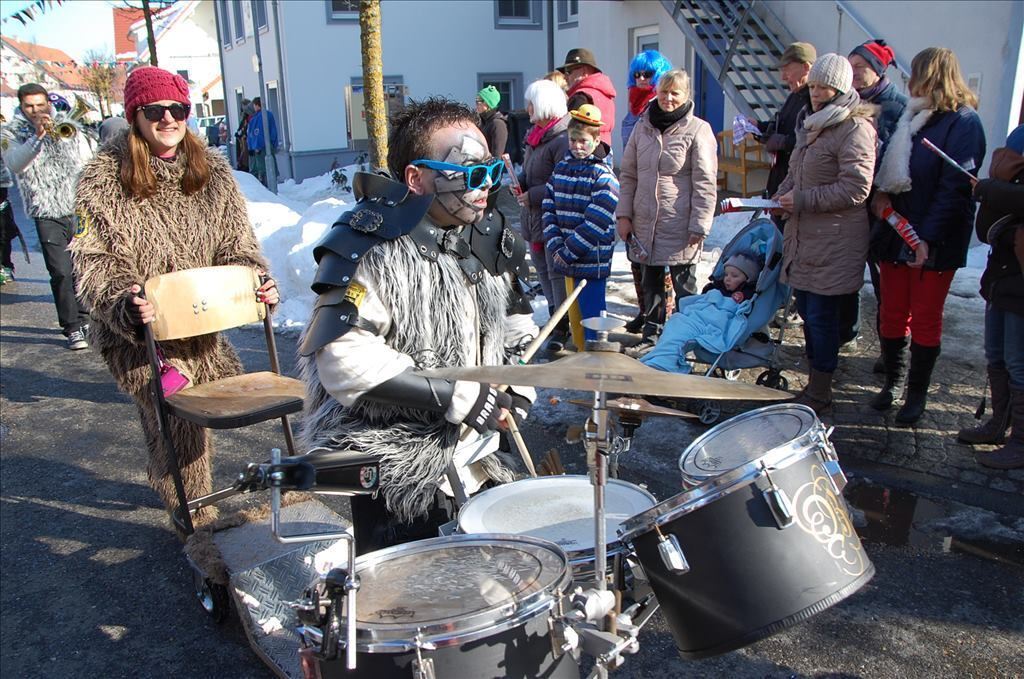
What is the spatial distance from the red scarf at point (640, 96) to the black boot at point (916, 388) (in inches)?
125

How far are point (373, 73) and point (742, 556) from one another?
7362mm

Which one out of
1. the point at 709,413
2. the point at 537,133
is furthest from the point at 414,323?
the point at 537,133

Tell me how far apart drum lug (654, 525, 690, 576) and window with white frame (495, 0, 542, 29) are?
68.6 ft

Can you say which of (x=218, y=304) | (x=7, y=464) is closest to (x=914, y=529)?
(x=218, y=304)

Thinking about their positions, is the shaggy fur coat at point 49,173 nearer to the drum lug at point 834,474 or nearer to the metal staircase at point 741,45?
the drum lug at point 834,474

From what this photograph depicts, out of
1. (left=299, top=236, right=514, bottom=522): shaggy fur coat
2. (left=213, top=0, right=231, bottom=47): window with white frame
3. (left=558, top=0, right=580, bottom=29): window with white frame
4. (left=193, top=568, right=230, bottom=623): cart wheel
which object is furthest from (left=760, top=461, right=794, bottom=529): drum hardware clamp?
(left=213, top=0, right=231, bottom=47): window with white frame

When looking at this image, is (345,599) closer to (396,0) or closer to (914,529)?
(914,529)

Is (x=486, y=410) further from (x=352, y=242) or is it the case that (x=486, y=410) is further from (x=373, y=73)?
(x=373, y=73)

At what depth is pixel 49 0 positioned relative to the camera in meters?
13.0

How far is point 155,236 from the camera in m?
3.62

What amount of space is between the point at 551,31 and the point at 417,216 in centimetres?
1313

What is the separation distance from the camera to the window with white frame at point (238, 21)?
24344 mm

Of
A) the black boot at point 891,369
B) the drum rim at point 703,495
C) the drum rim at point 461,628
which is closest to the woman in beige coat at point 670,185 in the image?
the black boot at point 891,369

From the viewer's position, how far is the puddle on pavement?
3574mm
